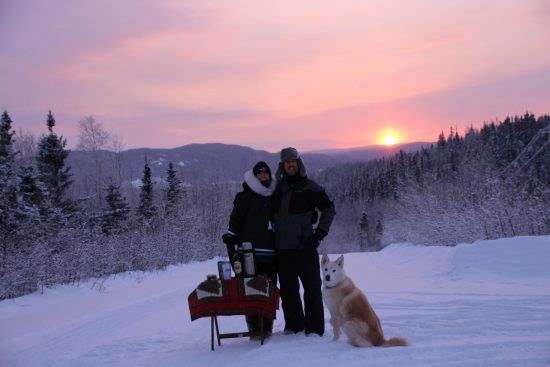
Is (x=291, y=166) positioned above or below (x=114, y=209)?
above

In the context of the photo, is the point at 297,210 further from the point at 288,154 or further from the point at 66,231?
the point at 66,231

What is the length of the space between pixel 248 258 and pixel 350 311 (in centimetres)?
130

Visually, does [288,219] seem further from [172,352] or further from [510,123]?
[510,123]

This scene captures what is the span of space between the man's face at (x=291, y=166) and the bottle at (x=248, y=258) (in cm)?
94

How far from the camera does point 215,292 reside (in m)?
5.14

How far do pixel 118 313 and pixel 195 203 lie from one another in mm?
32284

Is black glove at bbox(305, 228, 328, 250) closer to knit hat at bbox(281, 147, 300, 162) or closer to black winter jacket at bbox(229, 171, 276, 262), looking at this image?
black winter jacket at bbox(229, 171, 276, 262)

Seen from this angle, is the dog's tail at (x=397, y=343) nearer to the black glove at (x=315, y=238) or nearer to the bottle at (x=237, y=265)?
the black glove at (x=315, y=238)

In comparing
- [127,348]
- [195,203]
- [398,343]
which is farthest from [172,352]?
[195,203]

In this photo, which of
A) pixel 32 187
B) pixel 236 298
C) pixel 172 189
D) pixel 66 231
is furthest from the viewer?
pixel 172 189

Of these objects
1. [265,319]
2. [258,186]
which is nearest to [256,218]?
[258,186]


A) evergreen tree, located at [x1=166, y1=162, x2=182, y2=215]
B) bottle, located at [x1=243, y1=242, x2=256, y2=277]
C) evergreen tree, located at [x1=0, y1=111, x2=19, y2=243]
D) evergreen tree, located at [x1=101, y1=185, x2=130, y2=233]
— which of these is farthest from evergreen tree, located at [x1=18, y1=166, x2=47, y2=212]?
bottle, located at [x1=243, y1=242, x2=256, y2=277]

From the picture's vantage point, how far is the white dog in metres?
4.44

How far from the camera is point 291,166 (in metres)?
5.41
